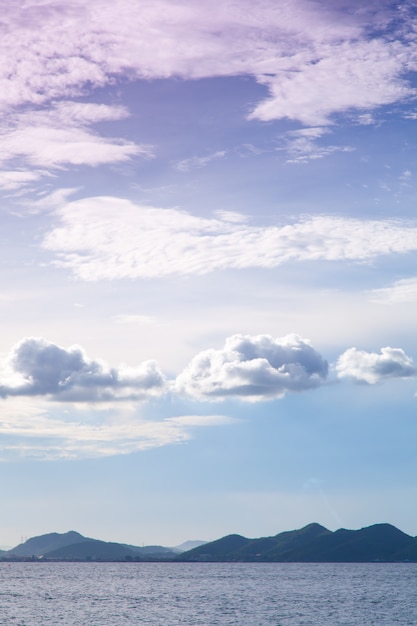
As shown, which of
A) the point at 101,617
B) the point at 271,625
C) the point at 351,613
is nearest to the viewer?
the point at 271,625

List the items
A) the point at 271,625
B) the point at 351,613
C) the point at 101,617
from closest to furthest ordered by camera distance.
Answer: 1. the point at 271,625
2. the point at 101,617
3. the point at 351,613

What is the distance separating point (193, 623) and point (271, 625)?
16918mm

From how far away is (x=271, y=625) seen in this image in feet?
516

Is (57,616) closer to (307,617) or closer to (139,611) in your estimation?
(139,611)

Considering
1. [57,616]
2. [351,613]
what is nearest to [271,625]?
[351,613]

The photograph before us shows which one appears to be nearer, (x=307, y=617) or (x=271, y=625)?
(x=271, y=625)

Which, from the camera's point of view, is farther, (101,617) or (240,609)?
(240,609)

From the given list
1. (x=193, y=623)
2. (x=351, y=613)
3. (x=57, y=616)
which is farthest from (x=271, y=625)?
A: (x=57, y=616)

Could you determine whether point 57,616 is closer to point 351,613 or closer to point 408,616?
point 351,613

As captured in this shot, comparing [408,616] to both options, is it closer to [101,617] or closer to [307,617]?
[307,617]

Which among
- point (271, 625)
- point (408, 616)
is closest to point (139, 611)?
point (271, 625)

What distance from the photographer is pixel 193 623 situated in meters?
162

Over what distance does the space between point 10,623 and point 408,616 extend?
305ft

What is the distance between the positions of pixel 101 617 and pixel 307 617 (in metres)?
47.3
